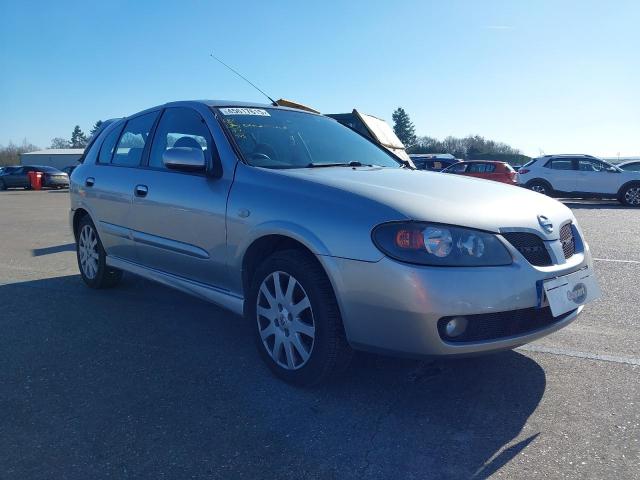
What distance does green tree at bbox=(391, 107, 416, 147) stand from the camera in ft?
289

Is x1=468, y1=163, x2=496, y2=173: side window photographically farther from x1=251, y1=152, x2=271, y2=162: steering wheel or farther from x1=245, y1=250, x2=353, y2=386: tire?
x1=245, y1=250, x2=353, y2=386: tire

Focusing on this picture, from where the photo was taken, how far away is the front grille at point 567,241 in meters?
2.99

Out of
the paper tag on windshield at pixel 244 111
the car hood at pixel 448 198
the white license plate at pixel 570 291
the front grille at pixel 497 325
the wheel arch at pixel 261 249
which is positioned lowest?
the front grille at pixel 497 325

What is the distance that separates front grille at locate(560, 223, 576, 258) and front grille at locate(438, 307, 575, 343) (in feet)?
1.41

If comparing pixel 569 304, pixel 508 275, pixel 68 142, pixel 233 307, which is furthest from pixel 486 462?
pixel 68 142

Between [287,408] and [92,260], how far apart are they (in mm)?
3222

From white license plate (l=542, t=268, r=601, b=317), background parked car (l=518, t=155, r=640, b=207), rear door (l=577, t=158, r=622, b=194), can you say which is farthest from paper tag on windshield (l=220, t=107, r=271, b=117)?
rear door (l=577, t=158, r=622, b=194)

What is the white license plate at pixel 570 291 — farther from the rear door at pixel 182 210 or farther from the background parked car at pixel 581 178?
the background parked car at pixel 581 178

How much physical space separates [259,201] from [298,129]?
1.10 meters

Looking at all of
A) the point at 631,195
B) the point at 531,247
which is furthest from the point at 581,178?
the point at 531,247

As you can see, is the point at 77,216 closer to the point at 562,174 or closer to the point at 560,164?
the point at 562,174

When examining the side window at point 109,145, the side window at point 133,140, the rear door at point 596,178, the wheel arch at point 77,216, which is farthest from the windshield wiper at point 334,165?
the rear door at point 596,178

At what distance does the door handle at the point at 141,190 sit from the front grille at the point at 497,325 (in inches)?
102

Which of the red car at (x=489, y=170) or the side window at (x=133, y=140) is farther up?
the side window at (x=133, y=140)
